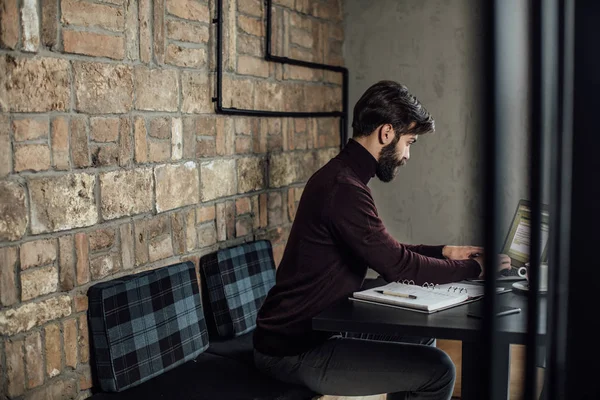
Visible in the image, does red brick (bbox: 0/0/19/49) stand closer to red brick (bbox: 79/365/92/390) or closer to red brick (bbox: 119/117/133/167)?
red brick (bbox: 119/117/133/167)

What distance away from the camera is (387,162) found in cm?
265

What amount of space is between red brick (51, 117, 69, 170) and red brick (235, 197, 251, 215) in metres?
1.10

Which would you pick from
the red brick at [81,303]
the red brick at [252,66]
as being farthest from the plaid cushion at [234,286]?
the red brick at [252,66]

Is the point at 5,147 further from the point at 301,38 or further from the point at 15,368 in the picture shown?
the point at 301,38

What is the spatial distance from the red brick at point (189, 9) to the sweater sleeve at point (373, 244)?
100cm

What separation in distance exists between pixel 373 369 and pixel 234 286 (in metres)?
0.94

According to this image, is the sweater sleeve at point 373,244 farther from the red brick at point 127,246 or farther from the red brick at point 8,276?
the red brick at point 8,276

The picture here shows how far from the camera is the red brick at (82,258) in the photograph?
2316 mm

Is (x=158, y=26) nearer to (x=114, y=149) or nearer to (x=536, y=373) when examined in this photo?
(x=114, y=149)

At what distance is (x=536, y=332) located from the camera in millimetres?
666

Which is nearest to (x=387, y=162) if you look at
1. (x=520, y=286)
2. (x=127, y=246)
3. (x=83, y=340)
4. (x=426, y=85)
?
(x=520, y=286)

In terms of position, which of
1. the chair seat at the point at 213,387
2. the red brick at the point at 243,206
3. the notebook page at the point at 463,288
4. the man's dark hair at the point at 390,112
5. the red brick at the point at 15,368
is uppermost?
the man's dark hair at the point at 390,112

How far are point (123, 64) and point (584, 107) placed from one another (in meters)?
2.07

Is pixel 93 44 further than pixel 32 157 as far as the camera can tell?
Yes
